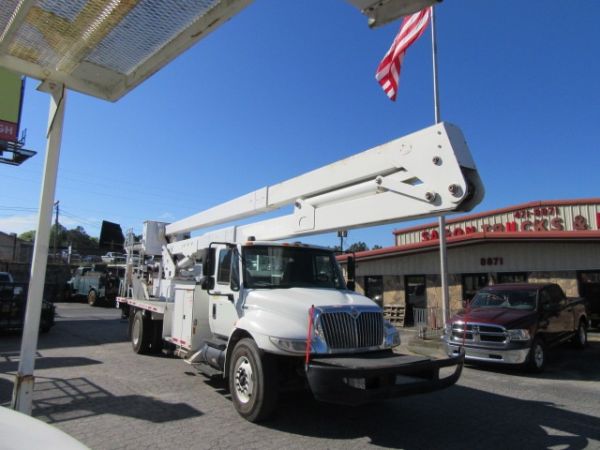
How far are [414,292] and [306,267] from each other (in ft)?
48.8

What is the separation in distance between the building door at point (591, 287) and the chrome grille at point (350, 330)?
13737mm

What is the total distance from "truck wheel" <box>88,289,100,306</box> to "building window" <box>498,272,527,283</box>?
2379 centimetres

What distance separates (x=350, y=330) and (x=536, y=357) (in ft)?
19.5

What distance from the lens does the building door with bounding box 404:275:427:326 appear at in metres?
20.5

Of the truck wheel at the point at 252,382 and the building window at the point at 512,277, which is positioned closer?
the truck wheel at the point at 252,382

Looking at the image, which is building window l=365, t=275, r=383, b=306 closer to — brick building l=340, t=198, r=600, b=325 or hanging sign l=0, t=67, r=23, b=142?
brick building l=340, t=198, r=600, b=325

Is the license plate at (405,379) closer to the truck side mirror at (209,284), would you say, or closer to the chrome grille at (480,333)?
the truck side mirror at (209,284)

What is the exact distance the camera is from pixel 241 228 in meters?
8.04

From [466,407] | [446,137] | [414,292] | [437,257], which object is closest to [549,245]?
[437,257]

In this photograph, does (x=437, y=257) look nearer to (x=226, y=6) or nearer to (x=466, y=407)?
(x=466, y=407)

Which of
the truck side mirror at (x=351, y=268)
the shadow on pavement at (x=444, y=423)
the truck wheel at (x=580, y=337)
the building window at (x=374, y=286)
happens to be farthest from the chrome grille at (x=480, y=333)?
the building window at (x=374, y=286)

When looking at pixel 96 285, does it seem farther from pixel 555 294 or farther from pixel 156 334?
pixel 555 294

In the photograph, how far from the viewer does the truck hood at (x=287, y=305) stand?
5.74 m

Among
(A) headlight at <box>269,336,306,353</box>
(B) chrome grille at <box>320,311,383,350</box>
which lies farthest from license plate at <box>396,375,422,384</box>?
(A) headlight at <box>269,336,306,353</box>
